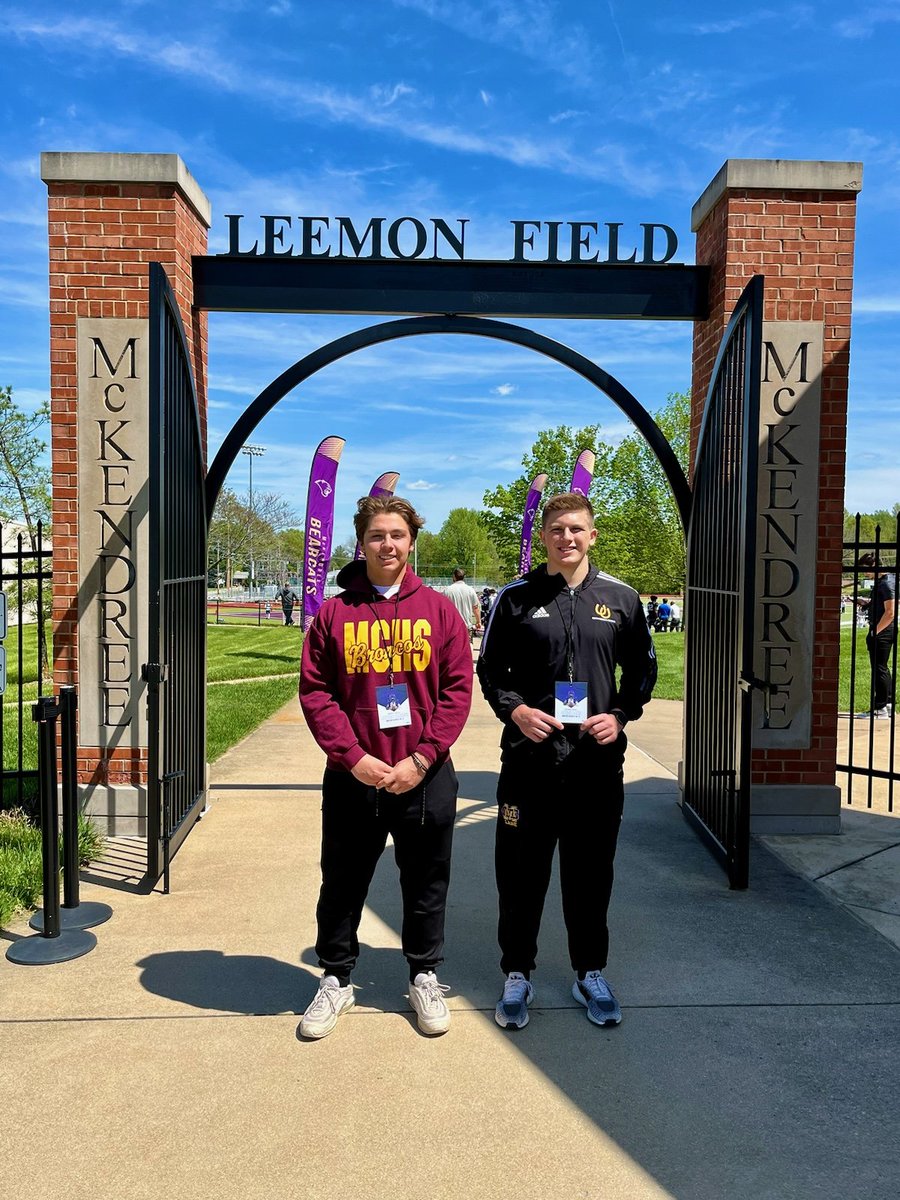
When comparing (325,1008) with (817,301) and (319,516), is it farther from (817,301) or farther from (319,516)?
(319,516)

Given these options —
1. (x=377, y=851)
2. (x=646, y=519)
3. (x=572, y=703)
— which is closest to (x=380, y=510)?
(x=572, y=703)

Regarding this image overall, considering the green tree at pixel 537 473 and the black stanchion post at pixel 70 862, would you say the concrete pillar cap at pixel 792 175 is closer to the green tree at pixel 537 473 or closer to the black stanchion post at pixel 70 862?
the black stanchion post at pixel 70 862

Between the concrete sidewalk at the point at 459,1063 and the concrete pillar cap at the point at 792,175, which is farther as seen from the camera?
the concrete pillar cap at the point at 792,175

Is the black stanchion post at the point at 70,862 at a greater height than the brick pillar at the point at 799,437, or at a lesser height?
lesser

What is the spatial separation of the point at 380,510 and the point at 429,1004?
1.79 metres

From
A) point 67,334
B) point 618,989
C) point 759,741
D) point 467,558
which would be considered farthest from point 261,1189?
point 467,558

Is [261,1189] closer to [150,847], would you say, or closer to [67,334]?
[150,847]

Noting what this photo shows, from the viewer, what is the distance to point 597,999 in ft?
10.9

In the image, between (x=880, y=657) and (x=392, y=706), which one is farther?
(x=880, y=657)

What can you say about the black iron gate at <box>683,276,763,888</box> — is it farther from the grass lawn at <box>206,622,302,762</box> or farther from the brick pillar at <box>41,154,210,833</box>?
the grass lawn at <box>206,622,302,762</box>

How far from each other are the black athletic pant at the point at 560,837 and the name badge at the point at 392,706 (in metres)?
0.46

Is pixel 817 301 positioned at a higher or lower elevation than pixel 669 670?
higher

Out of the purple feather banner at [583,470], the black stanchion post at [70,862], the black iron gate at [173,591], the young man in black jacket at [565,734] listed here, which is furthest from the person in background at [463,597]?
the young man in black jacket at [565,734]

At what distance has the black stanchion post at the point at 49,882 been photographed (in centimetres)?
384
